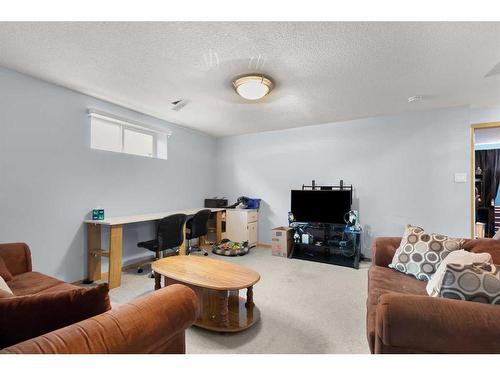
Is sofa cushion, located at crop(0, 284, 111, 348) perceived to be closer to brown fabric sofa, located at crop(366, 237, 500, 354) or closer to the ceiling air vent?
brown fabric sofa, located at crop(366, 237, 500, 354)

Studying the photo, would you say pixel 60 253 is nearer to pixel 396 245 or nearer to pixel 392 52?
pixel 396 245

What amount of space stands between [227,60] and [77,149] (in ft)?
7.15

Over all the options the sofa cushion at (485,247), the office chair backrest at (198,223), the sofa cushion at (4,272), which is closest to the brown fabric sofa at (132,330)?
the sofa cushion at (4,272)

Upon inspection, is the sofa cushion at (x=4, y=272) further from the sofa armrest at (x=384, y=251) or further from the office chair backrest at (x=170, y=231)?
the sofa armrest at (x=384, y=251)

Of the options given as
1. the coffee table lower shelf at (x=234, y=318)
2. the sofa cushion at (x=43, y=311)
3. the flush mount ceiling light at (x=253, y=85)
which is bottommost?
the coffee table lower shelf at (x=234, y=318)

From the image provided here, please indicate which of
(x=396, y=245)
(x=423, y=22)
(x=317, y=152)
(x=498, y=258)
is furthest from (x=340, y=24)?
(x=317, y=152)

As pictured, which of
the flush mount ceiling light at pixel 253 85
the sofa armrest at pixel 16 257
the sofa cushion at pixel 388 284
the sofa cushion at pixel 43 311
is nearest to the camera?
the sofa cushion at pixel 43 311

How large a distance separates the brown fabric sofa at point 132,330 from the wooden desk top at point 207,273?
0.71 meters

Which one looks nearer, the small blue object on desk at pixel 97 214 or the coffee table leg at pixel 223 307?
the coffee table leg at pixel 223 307

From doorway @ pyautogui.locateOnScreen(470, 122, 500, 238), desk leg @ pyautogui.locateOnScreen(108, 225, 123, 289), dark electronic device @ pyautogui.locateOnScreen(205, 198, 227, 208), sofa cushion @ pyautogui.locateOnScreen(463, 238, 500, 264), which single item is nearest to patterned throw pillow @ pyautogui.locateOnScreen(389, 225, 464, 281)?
sofa cushion @ pyautogui.locateOnScreen(463, 238, 500, 264)

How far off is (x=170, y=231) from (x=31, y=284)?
1.50 m

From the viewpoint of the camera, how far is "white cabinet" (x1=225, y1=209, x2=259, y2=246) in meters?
4.51

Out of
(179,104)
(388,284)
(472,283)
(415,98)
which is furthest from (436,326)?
(179,104)

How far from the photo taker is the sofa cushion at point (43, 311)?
85 cm
